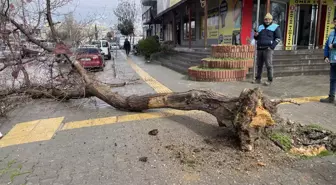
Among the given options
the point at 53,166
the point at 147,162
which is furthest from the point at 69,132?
the point at 147,162

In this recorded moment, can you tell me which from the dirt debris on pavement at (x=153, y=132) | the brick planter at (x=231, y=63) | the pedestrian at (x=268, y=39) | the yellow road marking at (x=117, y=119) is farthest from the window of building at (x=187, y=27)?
the dirt debris on pavement at (x=153, y=132)

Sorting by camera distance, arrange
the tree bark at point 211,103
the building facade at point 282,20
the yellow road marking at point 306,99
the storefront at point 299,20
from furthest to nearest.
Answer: the storefront at point 299,20
the building facade at point 282,20
the yellow road marking at point 306,99
the tree bark at point 211,103

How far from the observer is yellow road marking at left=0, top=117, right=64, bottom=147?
4055 millimetres

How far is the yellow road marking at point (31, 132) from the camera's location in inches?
160

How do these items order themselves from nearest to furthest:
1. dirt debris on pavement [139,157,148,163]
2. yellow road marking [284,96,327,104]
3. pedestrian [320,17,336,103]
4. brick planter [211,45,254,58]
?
dirt debris on pavement [139,157,148,163], pedestrian [320,17,336,103], yellow road marking [284,96,327,104], brick planter [211,45,254,58]

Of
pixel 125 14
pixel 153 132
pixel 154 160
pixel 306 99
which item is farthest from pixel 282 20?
pixel 125 14

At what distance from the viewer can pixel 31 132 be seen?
4391 millimetres

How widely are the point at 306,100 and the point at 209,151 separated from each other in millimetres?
3561

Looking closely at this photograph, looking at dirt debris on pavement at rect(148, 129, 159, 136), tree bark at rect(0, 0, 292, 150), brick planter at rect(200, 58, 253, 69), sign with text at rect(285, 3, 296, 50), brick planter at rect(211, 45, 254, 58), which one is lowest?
dirt debris on pavement at rect(148, 129, 159, 136)

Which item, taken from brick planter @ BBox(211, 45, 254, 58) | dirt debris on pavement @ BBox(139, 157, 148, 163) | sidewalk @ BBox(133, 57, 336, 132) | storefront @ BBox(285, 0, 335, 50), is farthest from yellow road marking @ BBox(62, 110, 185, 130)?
storefront @ BBox(285, 0, 335, 50)

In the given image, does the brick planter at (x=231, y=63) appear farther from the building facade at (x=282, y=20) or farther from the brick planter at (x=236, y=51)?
the building facade at (x=282, y=20)

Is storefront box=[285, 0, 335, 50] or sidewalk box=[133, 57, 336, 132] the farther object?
storefront box=[285, 0, 335, 50]

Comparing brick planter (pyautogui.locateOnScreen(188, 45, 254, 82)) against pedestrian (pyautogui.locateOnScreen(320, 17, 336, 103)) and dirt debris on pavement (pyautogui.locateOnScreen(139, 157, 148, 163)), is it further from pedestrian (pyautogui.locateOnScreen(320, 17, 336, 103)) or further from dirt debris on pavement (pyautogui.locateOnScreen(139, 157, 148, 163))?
dirt debris on pavement (pyautogui.locateOnScreen(139, 157, 148, 163))

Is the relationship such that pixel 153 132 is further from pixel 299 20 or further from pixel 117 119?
pixel 299 20
